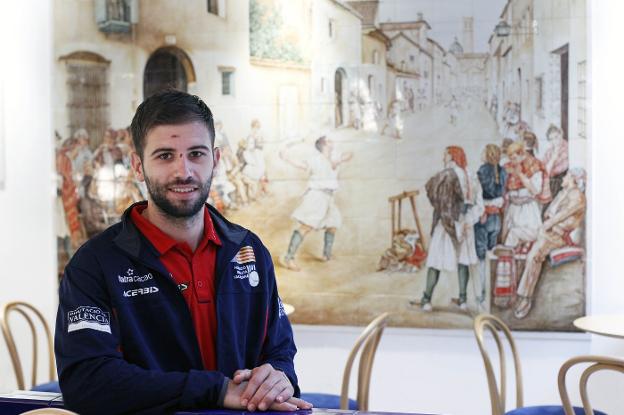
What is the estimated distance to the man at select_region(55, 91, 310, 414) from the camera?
150cm

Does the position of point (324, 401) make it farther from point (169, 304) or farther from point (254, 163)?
point (169, 304)

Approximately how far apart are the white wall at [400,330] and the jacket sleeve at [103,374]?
341 cm

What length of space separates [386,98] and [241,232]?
3.20 metres

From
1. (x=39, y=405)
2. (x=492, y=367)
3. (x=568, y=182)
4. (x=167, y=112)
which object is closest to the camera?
(x=39, y=405)

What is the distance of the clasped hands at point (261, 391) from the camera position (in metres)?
1.49

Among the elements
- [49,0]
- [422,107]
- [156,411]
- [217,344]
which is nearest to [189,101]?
[217,344]

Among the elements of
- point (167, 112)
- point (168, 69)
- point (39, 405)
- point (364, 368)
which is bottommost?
point (364, 368)

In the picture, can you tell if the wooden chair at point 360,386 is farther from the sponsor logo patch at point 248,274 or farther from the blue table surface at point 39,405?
the blue table surface at point 39,405

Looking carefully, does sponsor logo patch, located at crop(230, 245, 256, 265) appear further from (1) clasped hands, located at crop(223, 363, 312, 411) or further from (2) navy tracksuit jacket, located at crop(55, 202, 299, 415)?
(1) clasped hands, located at crop(223, 363, 312, 411)

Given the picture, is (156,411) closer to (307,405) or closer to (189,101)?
(307,405)

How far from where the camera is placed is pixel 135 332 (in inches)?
60.5

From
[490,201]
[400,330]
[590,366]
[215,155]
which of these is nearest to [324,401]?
[400,330]

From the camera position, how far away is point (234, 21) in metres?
4.96

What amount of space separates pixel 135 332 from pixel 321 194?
11.1 feet
